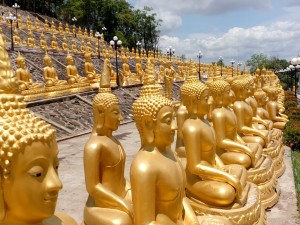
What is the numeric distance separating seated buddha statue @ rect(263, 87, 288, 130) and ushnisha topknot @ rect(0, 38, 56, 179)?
866 cm

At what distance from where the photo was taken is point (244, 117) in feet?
22.9

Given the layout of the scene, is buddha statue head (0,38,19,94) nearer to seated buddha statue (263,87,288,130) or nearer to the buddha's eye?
the buddha's eye

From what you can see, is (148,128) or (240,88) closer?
(148,128)

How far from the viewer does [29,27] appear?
2870 centimetres

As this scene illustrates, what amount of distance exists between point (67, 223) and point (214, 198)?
221 centimetres

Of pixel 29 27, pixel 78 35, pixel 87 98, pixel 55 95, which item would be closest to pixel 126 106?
pixel 87 98

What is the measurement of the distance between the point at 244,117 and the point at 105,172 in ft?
12.4

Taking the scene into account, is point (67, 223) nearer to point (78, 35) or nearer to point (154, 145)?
point (154, 145)

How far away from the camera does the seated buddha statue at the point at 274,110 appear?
998 centimetres

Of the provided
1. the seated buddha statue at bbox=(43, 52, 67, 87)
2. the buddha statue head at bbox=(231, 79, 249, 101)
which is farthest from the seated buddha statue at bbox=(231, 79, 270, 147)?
the seated buddha statue at bbox=(43, 52, 67, 87)

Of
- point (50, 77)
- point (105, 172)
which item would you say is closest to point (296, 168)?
point (105, 172)

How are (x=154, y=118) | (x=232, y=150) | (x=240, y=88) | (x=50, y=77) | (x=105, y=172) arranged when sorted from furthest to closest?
(x=50, y=77) → (x=240, y=88) → (x=232, y=150) → (x=105, y=172) → (x=154, y=118)

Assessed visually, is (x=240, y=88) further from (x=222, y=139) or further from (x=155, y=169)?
(x=155, y=169)

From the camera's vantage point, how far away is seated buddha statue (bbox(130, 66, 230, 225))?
3.18 m
